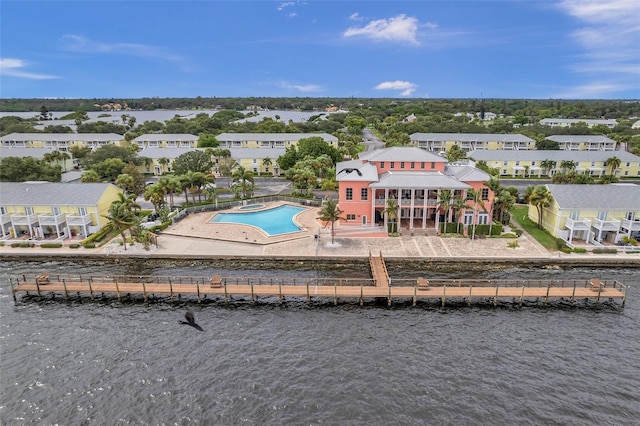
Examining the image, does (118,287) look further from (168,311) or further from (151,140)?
(151,140)

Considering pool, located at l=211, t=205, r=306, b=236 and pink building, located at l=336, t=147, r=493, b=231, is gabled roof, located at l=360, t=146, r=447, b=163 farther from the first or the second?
pool, located at l=211, t=205, r=306, b=236

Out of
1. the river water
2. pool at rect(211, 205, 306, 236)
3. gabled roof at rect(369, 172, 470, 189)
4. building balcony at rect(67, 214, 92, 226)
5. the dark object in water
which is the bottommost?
the river water

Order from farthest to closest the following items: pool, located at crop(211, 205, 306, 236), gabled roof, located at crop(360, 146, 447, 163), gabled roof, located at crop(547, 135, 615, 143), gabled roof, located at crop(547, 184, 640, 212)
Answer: gabled roof, located at crop(547, 135, 615, 143), gabled roof, located at crop(360, 146, 447, 163), pool, located at crop(211, 205, 306, 236), gabled roof, located at crop(547, 184, 640, 212)

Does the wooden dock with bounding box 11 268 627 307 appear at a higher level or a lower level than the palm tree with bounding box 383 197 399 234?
lower

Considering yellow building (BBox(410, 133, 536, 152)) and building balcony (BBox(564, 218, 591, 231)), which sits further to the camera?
yellow building (BBox(410, 133, 536, 152))

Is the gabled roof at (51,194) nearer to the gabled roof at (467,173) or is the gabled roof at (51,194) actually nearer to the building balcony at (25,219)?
the building balcony at (25,219)

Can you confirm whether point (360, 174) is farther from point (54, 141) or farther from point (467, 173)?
point (54, 141)

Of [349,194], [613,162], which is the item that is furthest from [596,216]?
[613,162]

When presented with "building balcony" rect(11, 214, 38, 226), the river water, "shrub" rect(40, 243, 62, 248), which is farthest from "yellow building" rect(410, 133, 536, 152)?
"building balcony" rect(11, 214, 38, 226)
